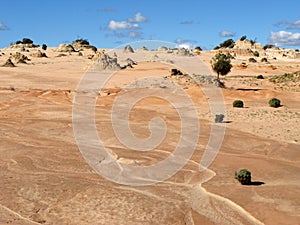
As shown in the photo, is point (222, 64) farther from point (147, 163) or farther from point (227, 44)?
point (227, 44)

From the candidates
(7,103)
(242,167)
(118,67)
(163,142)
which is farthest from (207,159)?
(118,67)

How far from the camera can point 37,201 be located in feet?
45.2

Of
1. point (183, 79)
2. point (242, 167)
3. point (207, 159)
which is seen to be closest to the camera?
point (242, 167)

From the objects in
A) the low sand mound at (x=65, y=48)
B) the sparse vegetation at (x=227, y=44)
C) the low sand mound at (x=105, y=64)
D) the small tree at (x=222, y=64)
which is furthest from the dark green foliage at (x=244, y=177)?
the sparse vegetation at (x=227, y=44)

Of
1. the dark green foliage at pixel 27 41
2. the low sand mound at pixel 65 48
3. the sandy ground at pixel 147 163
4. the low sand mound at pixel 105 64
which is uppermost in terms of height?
the dark green foliage at pixel 27 41

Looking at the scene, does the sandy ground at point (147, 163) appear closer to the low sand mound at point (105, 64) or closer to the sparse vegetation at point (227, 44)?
the low sand mound at point (105, 64)

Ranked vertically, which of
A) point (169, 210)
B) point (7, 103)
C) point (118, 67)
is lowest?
point (169, 210)

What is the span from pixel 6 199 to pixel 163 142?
10.5 meters

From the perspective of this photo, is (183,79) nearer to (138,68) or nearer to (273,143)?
(138,68)

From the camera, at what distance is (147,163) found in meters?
18.7

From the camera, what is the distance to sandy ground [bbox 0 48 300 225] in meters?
13.0

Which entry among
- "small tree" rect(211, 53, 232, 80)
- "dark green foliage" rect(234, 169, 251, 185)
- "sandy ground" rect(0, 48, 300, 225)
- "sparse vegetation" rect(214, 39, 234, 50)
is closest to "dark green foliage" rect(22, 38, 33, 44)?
"sparse vegetation" rect(214, 39, 234, 50)

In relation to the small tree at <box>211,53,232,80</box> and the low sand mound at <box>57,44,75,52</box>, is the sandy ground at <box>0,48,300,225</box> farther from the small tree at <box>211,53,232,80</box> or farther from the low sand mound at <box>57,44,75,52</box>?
the low sand mound at <box>57,44,75,52</box>

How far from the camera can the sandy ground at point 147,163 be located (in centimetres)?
1298
